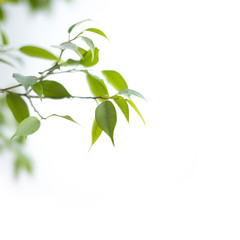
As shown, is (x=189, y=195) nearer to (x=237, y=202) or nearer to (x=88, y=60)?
(x=237, y=202)

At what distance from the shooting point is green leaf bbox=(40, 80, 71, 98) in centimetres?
57

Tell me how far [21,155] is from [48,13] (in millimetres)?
465

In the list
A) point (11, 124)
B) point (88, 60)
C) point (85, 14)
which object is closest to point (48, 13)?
point (85, 14)

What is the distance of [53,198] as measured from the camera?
1063 millimetres

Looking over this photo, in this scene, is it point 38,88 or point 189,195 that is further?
point 189,195

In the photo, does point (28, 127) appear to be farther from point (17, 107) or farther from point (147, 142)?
point (147, 142)

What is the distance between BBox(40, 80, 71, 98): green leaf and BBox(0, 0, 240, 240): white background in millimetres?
506

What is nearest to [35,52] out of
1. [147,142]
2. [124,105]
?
[124,105]

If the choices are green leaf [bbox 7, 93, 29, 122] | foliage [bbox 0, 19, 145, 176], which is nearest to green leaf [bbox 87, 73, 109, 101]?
foliage [bbox 0, 19, 145, 176]

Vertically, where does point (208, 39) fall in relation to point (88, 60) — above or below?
above

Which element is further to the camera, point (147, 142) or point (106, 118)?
point (147, 142)

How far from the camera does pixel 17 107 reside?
0.59 meters

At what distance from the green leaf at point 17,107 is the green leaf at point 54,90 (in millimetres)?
50

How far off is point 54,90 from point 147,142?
57 centimetres
